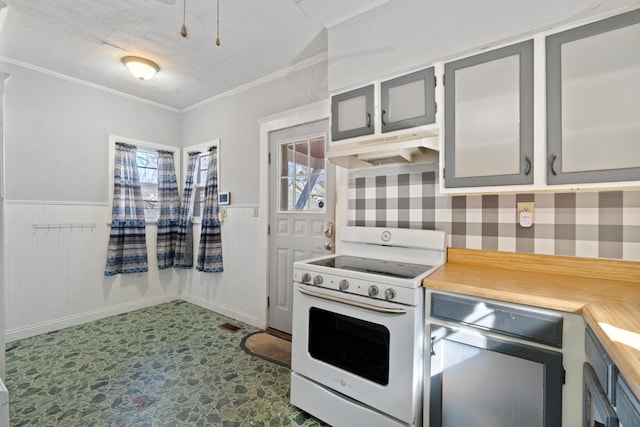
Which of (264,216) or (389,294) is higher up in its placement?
(264,216)

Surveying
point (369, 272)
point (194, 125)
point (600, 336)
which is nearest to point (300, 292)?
point (369, 272)

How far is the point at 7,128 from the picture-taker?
2.64 meters

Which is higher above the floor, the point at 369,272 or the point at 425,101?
the point at 425,101

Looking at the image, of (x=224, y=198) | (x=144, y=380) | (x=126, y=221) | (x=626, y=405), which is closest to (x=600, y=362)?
(x=626, y=405)

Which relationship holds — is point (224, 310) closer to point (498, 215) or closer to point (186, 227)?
point (186, 227)

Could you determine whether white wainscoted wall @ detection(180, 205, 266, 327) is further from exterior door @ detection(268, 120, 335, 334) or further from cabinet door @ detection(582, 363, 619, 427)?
cabinet door @ detection(582, 363, 619, 427)

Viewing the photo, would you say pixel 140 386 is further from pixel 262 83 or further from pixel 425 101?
pixel 262 83

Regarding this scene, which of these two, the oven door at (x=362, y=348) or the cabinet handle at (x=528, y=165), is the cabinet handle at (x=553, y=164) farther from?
the oven door at (x=362, y=348)

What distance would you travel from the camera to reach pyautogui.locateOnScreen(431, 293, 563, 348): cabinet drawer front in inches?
45.1

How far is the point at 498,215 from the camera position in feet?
5.78

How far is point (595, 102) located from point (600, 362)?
1082mm

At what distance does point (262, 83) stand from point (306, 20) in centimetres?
109

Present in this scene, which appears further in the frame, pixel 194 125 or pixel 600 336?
pixel 194 125

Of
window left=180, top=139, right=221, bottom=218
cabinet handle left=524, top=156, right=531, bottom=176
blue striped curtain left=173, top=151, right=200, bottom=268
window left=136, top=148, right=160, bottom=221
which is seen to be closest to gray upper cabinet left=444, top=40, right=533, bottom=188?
cabinet handle left=524, top=156, right=531, bottom=176
